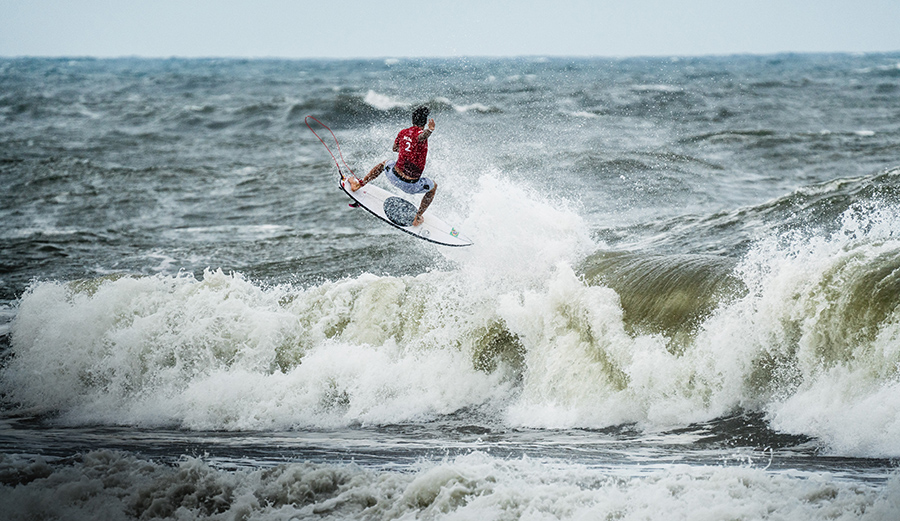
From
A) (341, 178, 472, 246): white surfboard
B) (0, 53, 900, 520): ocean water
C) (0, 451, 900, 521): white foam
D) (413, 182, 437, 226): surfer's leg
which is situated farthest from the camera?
(341, 178, 472, 246): white surfboard

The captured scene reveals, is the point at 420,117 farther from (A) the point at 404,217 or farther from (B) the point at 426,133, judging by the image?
(A) the point at 404,217

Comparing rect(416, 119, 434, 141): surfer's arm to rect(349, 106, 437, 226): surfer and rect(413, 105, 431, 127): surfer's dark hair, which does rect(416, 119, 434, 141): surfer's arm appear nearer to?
rect(349, 106, 437, 226): surfer

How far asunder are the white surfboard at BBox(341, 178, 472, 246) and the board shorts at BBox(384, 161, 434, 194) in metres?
0.59

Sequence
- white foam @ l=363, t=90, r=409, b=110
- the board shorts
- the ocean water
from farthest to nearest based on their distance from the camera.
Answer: white foam @ l=363, t=90, r=409, b=110 < the board shorts < the ocean water

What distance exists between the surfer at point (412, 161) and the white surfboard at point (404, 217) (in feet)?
1.40

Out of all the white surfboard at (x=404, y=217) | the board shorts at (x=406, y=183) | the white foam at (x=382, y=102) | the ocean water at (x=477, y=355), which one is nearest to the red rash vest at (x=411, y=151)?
the board shorts at (x=406, y=183)

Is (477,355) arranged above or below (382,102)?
below

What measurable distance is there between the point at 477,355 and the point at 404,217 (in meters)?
2.51

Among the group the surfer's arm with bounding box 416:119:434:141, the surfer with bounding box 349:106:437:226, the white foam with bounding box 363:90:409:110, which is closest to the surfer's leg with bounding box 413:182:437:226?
the surfer with bounding box 349:106:437:226

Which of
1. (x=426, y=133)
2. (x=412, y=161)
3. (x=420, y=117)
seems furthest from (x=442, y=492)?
(x=420, y=117)

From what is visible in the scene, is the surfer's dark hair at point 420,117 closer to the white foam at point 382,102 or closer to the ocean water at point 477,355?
the ocean water at point 477,355

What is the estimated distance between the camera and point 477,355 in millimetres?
10328

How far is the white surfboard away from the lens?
11656 mm

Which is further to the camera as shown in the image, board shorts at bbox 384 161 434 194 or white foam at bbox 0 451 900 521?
board shorts at bbox 384 161 434 194
